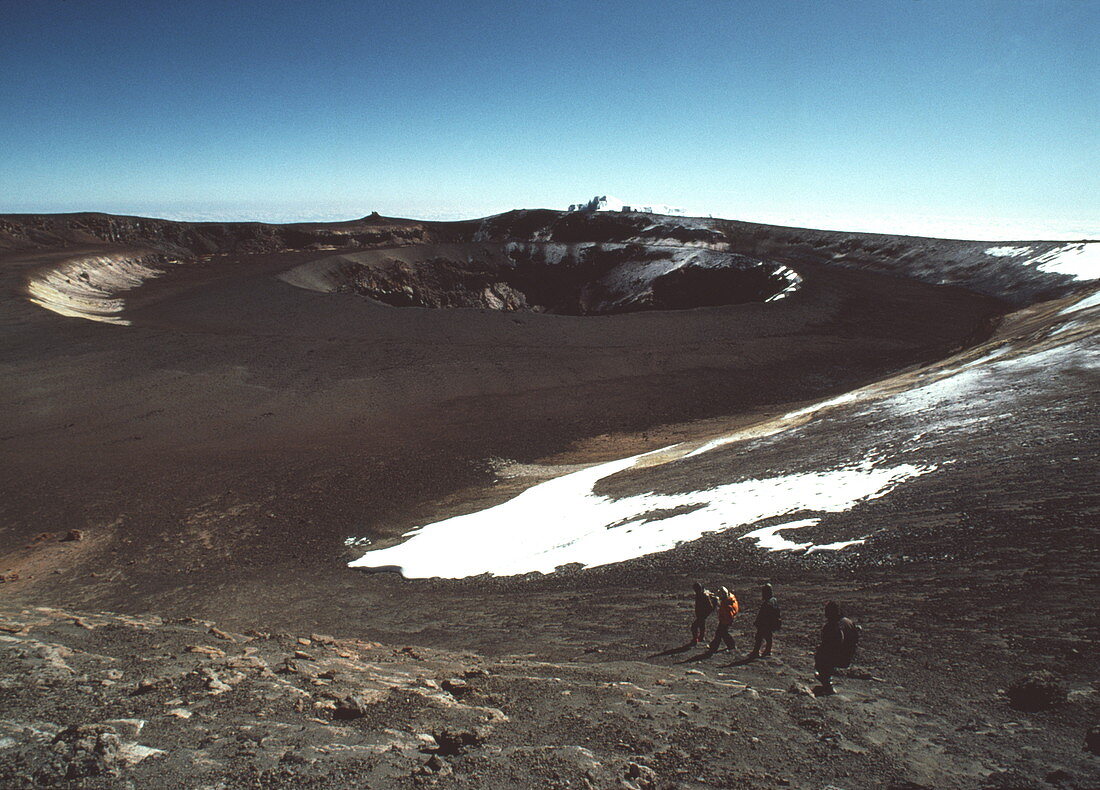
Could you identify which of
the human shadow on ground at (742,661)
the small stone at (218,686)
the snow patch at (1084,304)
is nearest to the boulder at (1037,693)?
the human shadow on ground at (742,661)

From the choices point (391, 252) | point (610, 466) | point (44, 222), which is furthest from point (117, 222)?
point (610, 466)

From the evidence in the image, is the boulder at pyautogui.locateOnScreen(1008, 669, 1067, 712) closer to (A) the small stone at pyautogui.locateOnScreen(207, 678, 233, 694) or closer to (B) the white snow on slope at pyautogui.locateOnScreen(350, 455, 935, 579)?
(B) the white snow on slope at pyautogui.locateOnScreen(350, 455, 935, 579)

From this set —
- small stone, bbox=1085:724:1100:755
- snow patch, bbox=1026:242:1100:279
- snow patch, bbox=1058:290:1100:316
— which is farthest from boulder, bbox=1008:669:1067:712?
snow patch, bbox=1026:242:1100:279

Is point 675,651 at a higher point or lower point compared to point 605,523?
higher

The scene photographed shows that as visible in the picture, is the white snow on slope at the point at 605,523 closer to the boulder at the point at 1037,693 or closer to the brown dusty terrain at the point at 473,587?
the brown dusty terrain at the point at 473,587

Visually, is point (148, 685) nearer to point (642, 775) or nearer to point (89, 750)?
point (89, 750)

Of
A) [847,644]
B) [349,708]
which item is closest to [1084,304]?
[847,644]

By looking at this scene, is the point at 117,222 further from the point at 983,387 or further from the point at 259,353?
the point at 983,387
